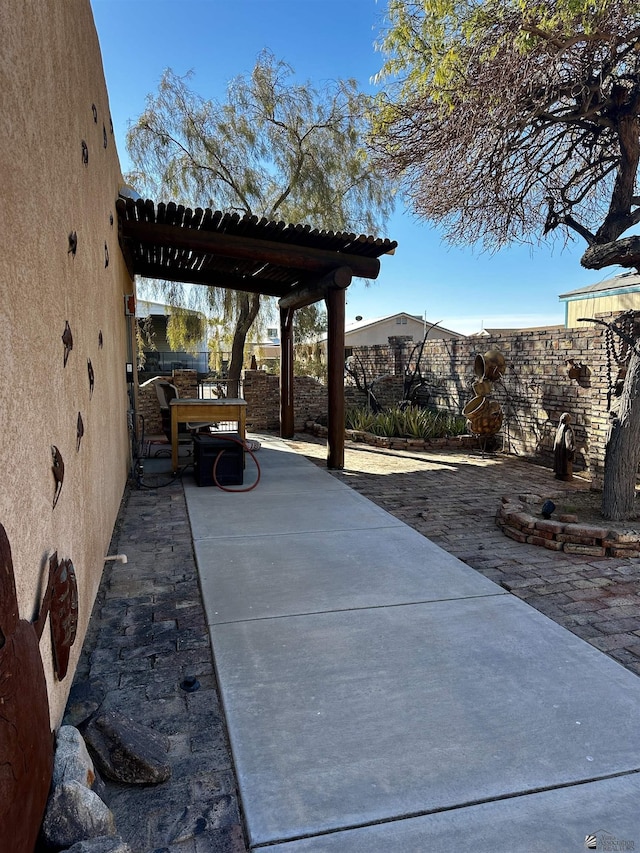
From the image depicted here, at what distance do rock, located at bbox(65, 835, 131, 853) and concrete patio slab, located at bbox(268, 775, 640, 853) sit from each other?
1.50 feet

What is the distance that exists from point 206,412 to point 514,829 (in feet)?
20.6

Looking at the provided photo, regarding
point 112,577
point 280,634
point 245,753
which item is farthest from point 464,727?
point 112,577

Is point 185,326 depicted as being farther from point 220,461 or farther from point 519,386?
point 519,386

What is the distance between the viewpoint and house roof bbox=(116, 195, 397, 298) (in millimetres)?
6426

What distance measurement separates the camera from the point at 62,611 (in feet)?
7.16

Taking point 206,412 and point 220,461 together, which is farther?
point 206,412

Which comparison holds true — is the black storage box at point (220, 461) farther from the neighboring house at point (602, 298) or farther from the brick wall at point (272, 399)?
the neighboring house at point (602, 298)

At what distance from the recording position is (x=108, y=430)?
4.62 meters

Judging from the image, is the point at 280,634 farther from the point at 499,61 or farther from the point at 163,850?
the point at 499,61

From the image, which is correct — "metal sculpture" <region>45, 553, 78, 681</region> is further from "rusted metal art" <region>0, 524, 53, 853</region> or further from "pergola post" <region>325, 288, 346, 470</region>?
"pergola post" <region>325, 288, 346, 470</region>

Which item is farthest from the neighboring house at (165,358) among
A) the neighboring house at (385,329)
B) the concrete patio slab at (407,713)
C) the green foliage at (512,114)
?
the concrete patio slab at (407,713)

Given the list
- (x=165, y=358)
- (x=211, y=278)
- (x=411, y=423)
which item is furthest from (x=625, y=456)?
(x=165, y=358)

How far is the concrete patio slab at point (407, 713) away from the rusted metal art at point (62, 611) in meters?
0.70

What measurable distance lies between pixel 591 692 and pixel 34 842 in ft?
7.21
